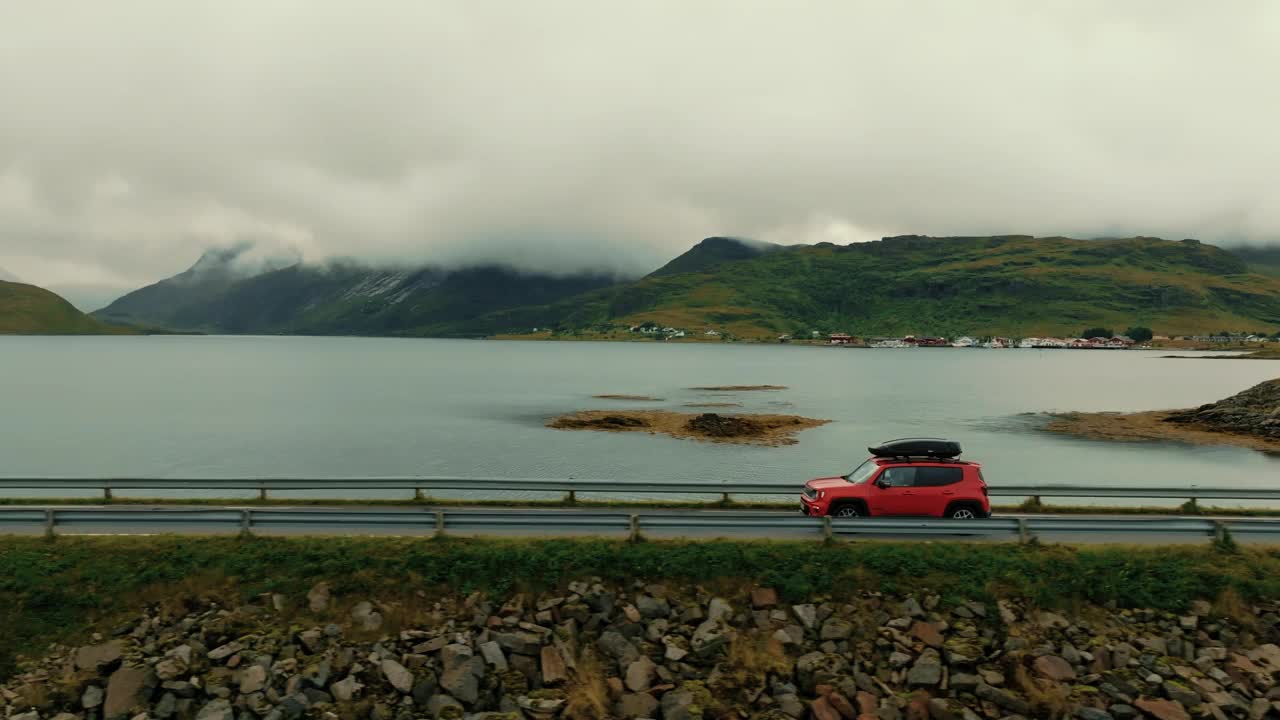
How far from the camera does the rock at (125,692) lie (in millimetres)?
15242

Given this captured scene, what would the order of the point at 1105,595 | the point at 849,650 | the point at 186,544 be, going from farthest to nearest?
the point at 186,544
the point at 1105,595
the point at 849,650

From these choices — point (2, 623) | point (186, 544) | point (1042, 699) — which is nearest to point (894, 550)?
point (1042, 699)

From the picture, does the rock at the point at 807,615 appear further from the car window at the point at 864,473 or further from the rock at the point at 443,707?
the rock at the point at 443,707

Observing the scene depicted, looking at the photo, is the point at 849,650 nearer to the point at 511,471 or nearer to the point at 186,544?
the point at 186,544

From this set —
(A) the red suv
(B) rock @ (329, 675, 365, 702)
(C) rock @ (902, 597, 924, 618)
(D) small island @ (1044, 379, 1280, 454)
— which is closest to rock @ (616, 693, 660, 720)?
(B) rock @ (329, 675, 365, 702)

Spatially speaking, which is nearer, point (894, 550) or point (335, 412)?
point (894, 550)

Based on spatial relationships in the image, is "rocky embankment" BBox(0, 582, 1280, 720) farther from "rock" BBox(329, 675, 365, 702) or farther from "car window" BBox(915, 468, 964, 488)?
"car window" BBox(915, 468, 964, 488)

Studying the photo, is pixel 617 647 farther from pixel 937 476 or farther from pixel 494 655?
pixel 937 476

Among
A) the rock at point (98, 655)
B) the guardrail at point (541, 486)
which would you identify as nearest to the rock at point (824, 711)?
the guardrail at point (541, 486)

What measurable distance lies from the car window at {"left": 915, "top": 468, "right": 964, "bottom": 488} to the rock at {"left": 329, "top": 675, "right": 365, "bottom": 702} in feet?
55.5

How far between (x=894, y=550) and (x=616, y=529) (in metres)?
7.68

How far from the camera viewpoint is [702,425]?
70.1 m

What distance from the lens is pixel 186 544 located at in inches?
759

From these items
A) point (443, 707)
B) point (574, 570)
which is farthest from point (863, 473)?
point (443, 707)
